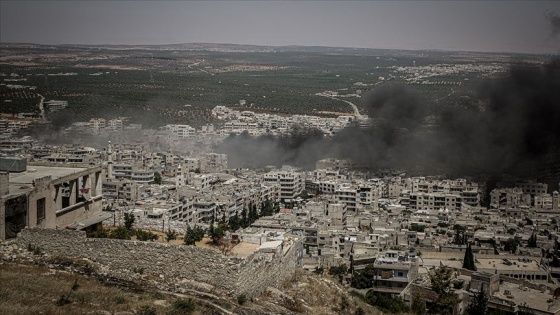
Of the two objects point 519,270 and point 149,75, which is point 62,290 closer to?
point 519,270

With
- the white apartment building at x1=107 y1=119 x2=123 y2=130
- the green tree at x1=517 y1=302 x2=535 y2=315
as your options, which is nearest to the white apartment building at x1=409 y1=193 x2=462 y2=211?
the green tree at x1=517 y1=302 x2=535 y2=315

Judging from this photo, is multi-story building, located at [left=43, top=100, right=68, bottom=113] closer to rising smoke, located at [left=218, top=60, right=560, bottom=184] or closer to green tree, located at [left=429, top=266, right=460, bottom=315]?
rising smoke, located at [left=218, top=60, right=560, bottom=184]

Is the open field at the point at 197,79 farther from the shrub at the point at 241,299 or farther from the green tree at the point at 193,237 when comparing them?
the shrub at the point at 241,299

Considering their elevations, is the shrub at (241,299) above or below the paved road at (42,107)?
above

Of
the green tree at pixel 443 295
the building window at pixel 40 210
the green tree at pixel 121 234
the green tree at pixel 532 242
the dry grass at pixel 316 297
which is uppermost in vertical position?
the building window at pixel 40 210

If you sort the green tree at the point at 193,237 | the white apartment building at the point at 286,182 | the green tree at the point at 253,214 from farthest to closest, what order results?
1. the white apartment building at the point at 286,182
2. the green tree at the point at 253,214
3. the green tree at the point at 193,237

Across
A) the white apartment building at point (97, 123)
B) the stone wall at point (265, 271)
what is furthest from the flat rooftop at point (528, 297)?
the white apartment building at point (97, 123)

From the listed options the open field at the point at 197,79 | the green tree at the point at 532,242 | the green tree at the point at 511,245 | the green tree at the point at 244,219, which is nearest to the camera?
the green tree at the point at 511,245
